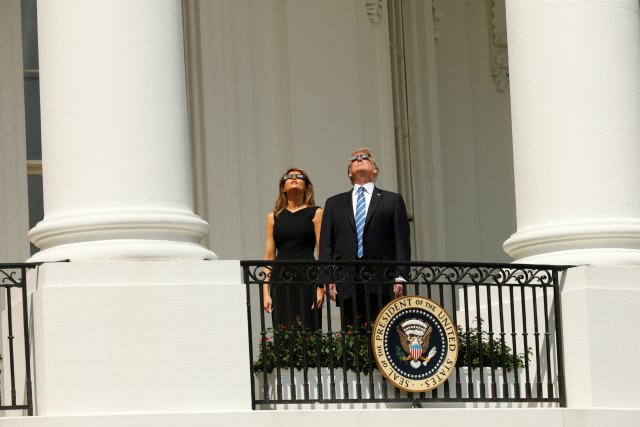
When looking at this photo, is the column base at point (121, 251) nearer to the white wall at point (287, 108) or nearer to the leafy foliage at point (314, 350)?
the leafy foliage at point (314, 350)

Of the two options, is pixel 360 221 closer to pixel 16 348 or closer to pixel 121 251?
pixel 121 251

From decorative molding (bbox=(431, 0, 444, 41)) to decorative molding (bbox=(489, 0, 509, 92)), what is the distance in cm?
70

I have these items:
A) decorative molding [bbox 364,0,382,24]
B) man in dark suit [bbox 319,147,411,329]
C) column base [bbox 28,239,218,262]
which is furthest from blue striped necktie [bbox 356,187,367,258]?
decorative molding [bbox 364,0,382,24]

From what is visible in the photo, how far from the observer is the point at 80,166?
43.9ft

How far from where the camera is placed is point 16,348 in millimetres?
13727

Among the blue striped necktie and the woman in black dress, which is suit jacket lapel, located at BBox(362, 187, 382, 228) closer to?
the blue striped necktie

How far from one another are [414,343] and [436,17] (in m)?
8.86

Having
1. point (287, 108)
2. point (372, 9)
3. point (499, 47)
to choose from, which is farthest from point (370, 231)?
point (499, 47)

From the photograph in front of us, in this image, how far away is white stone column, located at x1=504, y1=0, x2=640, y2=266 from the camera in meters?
14.7

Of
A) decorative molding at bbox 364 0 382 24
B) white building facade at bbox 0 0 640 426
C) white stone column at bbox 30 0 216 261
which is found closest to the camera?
white building facade at bbox 0 0 640 426

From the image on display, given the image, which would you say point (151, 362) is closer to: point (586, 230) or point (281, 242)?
point (281, 242)

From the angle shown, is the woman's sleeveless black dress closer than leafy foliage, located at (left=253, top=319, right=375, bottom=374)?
No

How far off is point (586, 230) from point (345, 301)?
1.98m

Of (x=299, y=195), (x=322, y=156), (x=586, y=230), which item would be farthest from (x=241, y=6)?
(x=586, y=230)
